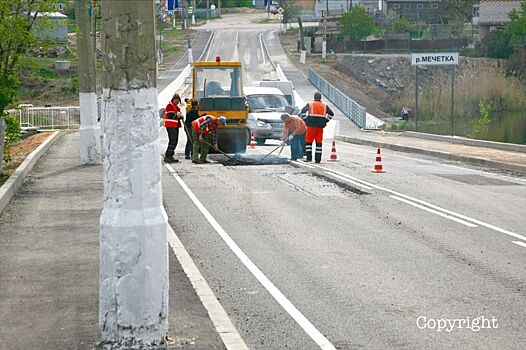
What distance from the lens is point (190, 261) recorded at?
11422 millimetres

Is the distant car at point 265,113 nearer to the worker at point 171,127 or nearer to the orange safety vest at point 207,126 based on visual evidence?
the worker at point 171,127

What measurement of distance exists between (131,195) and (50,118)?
4125 cm

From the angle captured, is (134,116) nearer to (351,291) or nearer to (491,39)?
(351,291)

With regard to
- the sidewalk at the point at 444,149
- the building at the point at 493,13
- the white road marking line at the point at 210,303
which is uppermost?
the building at the point at 493,13

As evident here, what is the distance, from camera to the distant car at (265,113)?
36.8 metres

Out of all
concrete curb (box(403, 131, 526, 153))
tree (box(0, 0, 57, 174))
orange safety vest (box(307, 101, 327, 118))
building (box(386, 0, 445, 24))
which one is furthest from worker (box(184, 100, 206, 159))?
building (box(386, 0, 445, 24))

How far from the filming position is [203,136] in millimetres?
25234

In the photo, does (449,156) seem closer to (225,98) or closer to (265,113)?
(225,98)

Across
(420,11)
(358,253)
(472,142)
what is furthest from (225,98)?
(420,11)

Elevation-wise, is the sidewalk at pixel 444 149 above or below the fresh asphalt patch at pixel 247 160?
below

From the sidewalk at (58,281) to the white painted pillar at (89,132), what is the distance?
18.8ft

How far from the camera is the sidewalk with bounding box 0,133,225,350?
A: 7906 millimetres

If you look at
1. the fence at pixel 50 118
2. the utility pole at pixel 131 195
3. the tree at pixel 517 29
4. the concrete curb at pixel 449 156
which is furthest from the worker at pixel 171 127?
the tree at pixel 517 29

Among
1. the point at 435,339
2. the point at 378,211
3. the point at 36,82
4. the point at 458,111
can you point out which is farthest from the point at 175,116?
the point at 36,82
